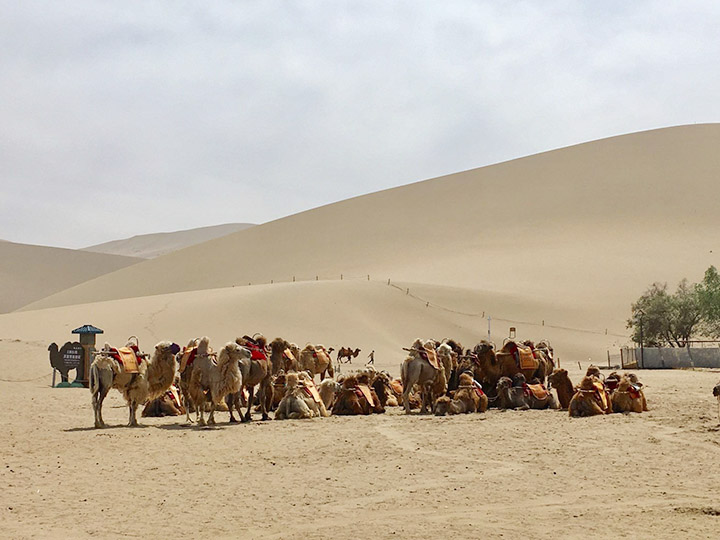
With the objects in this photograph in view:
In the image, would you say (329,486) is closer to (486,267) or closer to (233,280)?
(486,267)

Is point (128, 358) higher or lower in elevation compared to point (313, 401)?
higher

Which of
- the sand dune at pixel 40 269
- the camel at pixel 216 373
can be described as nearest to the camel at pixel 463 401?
the camel at pixel 216 373

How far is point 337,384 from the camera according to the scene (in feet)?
59.6

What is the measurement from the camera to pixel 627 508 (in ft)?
27.2

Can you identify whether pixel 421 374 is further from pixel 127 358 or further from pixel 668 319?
pixel 668 319

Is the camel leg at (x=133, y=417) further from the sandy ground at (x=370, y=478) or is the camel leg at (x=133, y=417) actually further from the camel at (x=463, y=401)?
the camel at (x=463, y=401)

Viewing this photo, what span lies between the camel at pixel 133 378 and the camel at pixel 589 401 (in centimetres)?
751

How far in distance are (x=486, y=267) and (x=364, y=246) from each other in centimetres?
1798

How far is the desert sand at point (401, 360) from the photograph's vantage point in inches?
329

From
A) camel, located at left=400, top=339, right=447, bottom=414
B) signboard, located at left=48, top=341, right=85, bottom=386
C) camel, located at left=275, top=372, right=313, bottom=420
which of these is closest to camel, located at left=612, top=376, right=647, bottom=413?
camel, located at left=400, top=339, right=447, bottom=414

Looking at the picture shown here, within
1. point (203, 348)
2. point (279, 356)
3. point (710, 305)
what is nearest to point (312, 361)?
point (279, 356)

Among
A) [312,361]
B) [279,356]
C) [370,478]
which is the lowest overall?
[370,478]

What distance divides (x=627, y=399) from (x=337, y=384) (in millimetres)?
5913

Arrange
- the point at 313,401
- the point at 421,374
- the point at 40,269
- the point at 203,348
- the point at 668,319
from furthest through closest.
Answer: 1. the point at 40,269
2. the point at 668,319
3. the point at 421,374
4. the point at 313,401
5. the point at 203,348
